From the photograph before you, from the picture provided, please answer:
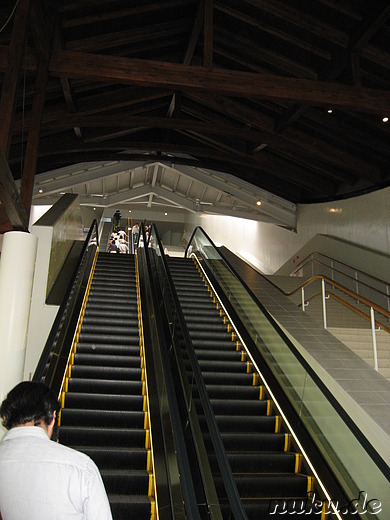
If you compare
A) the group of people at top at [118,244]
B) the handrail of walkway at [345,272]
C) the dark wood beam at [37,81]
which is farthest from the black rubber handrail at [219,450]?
the group of people at top at [118,244]

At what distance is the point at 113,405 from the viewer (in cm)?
518

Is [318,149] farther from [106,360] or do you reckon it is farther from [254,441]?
[254,441]

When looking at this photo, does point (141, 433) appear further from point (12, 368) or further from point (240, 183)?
point (240, 183)

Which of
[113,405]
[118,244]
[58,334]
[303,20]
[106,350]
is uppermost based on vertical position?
[303,20]

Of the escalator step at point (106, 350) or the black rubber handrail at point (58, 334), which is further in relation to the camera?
the escalator step at point (106, 350)

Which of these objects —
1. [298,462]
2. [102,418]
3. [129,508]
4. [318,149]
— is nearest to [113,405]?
[102,418]

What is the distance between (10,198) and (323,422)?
4.10 metres

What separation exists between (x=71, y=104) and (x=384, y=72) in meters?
6.52

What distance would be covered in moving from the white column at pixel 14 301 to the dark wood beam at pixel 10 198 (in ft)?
0.70

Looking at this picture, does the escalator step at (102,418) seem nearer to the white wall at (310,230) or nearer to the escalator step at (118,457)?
the escalator step at (118,457)

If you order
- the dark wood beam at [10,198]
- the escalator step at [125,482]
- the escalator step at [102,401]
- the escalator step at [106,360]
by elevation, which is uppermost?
the dark wood beam at [10,198]

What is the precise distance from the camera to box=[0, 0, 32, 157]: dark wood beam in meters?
5.48

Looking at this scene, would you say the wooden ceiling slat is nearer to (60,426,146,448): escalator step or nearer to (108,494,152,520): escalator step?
(60,426,146,448): escalator step

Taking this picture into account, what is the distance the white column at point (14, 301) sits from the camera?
5.26 meters
